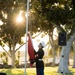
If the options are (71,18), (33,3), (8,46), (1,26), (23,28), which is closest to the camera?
(71,18)

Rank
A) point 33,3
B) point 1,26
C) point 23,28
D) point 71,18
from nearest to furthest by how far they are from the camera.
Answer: point 71,18, point 33,3, point 23,28, point 1,26

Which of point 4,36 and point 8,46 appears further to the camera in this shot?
point 8,46

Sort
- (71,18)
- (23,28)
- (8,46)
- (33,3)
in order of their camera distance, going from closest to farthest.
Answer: (71,18), (33,3), (23,28), (8,46)

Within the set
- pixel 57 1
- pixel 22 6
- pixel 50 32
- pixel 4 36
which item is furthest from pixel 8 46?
pixel 57 1

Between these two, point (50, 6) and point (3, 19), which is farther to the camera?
point (3, 19)

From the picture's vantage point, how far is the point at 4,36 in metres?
36.2

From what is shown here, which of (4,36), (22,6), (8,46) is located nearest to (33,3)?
(22,6)

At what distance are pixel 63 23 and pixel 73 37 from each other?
195cm

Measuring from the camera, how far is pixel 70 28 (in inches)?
891

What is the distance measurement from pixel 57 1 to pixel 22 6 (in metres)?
3.16

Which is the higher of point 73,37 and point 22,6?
point 22,6

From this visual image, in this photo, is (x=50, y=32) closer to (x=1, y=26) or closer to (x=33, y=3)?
(x=1, y=26)

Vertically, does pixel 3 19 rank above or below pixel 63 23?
above

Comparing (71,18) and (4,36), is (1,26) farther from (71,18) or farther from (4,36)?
(71,18)
